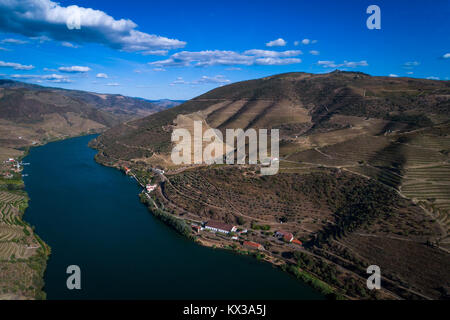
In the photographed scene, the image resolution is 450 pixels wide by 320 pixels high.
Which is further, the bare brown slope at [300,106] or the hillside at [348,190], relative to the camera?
the bare brown slope at [300,106]

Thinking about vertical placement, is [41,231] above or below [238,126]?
below

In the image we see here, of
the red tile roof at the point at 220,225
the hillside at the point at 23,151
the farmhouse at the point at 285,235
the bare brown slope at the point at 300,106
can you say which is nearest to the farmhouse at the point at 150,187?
the red tile roof at the point at 220,225

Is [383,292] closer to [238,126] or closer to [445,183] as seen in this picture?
[445,183]

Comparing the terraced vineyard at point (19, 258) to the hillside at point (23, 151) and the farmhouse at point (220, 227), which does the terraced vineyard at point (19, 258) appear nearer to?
the hillside at point (23, 151)

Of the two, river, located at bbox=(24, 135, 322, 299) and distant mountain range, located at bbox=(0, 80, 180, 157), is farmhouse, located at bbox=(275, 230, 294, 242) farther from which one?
distant mountain range, located at bbox=(0, 80, 180, 157)

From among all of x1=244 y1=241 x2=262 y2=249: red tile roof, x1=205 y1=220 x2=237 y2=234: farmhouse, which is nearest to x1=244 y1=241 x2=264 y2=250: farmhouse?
x1=244 y1=241 x2=262 y2=249: red tile roof

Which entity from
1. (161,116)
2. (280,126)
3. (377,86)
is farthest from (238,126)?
(377,86)

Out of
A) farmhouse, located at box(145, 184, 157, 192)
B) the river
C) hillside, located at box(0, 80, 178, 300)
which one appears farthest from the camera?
farmhouse, located at box(145, 184, 157, 192)
